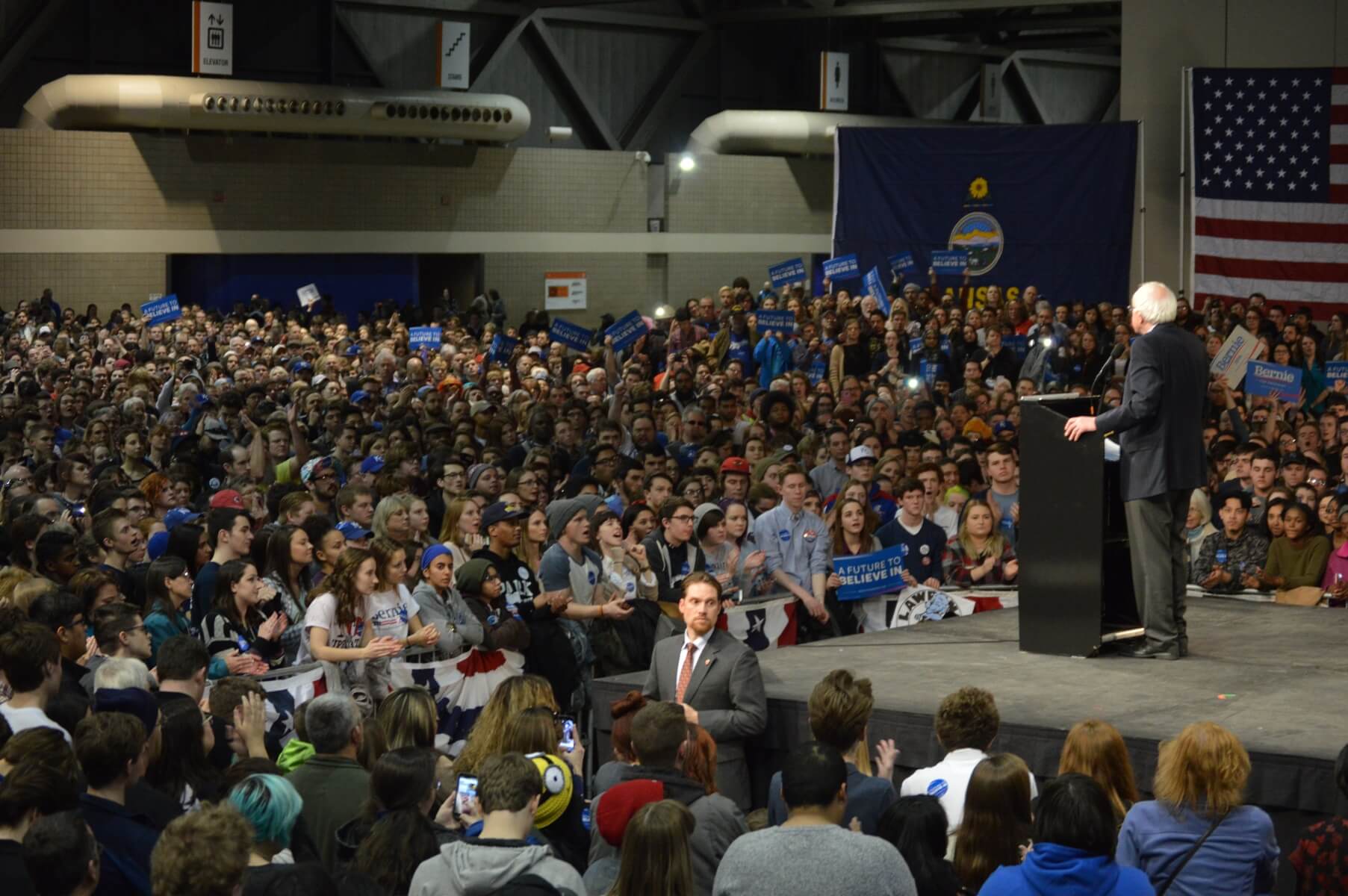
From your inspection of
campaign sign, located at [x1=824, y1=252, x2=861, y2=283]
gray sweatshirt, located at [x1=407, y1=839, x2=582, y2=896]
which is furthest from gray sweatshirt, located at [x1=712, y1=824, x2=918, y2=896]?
campaign sign, located at [x1=824, y1=252, x2=861, y2=283]

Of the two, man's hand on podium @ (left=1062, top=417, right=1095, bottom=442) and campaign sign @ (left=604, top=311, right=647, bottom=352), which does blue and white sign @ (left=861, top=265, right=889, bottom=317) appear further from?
man's hand on podium @ (left=1062, top=417, right=1095, bottom=442)

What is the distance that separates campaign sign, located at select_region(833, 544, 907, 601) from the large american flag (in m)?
11.2

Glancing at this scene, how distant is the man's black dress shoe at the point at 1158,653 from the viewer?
7.39 m

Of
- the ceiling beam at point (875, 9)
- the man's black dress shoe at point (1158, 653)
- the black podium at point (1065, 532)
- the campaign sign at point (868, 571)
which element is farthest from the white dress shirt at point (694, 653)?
the ceiling beam at point (875, 9)

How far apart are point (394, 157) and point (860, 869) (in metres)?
25.4

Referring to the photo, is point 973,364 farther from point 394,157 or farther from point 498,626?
point 394,157

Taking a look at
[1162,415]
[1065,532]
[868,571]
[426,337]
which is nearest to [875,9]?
[426,337]

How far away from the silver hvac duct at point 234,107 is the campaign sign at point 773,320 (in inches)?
415

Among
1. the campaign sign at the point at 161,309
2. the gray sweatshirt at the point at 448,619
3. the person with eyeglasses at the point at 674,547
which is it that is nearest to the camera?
the gray sweatshirt at the point at 448,619

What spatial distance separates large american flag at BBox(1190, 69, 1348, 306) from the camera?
62.2ft

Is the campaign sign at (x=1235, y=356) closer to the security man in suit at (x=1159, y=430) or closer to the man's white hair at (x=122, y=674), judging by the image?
the security man in suit at (x=1159, y=430)

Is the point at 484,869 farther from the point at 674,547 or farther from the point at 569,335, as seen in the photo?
the point at 569,335

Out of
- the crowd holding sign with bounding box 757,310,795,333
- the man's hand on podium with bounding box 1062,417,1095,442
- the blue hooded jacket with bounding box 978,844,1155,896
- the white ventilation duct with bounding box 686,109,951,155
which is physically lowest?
the blue hooded jacket with bounding box 978,844,1155,896

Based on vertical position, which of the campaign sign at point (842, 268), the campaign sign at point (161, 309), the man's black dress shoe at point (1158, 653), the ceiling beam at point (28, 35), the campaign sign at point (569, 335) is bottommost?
the man's black dress shoe at point (1158, 653)
